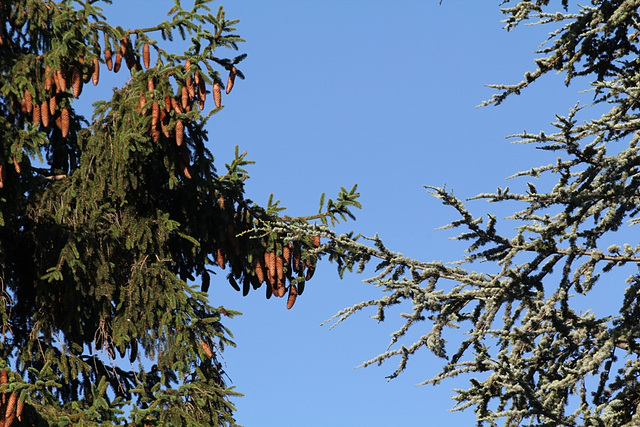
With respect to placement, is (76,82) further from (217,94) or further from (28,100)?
(217,94)

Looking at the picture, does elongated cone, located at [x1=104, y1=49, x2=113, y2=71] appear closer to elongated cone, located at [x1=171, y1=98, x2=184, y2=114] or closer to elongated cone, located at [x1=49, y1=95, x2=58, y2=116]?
elongated cone, located at [x1=49, y1=95, x2=58, y2=116]

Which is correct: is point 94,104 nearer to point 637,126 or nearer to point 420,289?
point 420,289

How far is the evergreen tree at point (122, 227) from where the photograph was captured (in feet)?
29.2

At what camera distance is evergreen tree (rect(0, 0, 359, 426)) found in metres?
8.90

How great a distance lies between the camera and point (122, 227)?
9.55m

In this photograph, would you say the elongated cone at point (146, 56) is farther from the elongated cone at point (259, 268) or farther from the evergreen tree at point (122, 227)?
the elongated cone at point (259, 268)

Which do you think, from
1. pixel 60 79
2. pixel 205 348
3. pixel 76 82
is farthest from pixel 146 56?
pixel 205 348

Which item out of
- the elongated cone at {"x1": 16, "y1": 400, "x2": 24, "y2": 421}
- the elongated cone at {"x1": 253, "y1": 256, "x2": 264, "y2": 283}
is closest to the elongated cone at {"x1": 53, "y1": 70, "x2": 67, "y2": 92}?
the elongated cone at {"x1": 253, "y1": 256, "x2": 264, "y2": 283}

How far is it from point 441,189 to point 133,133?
3.85 meters

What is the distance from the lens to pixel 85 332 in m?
10.1

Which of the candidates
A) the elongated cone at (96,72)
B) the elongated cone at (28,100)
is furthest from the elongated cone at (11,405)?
the elongated cone at (96,72)

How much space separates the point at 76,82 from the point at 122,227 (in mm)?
1722

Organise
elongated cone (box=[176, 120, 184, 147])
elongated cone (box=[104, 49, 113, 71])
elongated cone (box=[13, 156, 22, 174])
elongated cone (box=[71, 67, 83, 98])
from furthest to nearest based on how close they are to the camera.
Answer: elongated cone (box=[104, 49, 113, 71]) → elongated cone (box=[71, 67, 83, 98]) → elongated cone (box=[176, 120, 184, 147]) → elongated cone (box=[13, 156, 22, 174])

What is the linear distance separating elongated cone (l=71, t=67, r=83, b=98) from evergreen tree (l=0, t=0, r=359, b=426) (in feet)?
0.06
